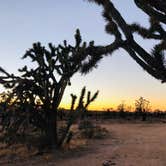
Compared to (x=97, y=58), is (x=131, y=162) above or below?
below

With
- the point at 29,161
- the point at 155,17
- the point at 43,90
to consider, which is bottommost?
the point at 29,161

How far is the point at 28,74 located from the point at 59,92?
3.58 ft

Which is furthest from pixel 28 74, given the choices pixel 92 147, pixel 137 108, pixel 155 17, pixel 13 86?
pixel 137 108


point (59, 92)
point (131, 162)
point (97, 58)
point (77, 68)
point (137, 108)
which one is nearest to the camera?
point (131, 162)

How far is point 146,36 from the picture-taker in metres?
13.1

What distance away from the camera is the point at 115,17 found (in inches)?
480

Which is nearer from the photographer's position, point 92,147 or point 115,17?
point 115,17

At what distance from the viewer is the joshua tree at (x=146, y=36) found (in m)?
11.4

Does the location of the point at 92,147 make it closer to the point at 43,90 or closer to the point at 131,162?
the point at 43,90

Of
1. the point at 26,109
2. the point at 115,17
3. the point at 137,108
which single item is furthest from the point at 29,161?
the point at 137,108

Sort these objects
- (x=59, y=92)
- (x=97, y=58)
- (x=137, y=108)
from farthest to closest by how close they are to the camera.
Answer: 1. (x=137, y=108)
2. (x=59, y=92)
3. (x=97, y=58)

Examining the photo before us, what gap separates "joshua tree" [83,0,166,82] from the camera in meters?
11.4

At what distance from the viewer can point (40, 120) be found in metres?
14.5

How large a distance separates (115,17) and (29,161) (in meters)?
4.11
